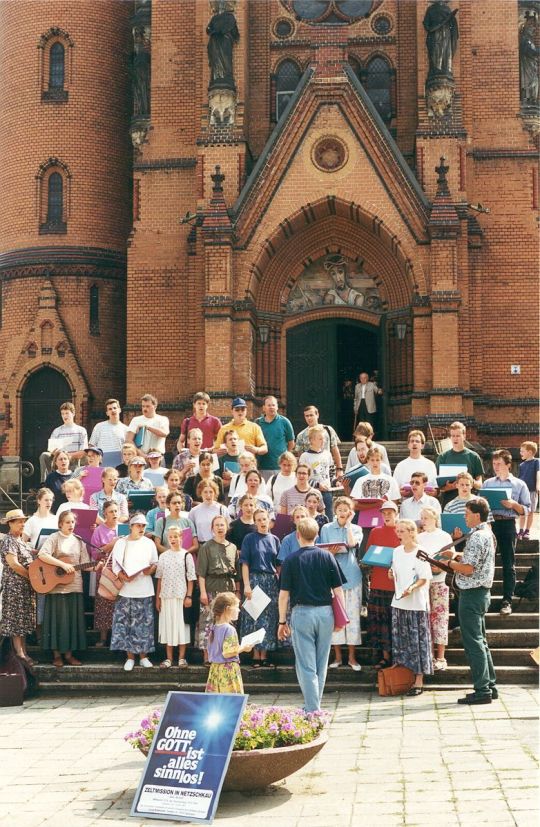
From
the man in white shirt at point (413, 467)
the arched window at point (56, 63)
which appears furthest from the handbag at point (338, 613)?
the arched window at point (56, 63)

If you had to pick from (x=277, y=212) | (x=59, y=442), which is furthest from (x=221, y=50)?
(x=59, y=442)

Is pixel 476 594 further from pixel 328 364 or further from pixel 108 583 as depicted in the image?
pixel 328 364

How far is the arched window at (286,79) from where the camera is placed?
2398 cm

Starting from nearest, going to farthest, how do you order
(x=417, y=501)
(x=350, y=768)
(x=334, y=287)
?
(x=350, y=768), (x=417, y=501), (x=334, y=287)

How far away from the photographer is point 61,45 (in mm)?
25703

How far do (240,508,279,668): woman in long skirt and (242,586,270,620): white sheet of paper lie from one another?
64 mm

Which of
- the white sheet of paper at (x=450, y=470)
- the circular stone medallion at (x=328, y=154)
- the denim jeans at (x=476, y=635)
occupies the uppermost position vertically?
the circular stone medallion at (x=328, y=154)

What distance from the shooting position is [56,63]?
25750 millimetres

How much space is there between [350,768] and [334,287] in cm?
1518

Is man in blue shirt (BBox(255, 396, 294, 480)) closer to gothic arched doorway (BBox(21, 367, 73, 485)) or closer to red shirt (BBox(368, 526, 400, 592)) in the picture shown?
red shirt (BBox(368, 526, 400, 592))

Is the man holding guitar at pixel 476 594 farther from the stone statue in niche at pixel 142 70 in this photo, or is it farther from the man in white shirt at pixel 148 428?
the stone statue in niche at pixel 142 70

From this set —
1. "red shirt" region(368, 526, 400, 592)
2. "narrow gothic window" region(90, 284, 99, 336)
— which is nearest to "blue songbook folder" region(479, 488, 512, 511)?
"red shirt" region(368, 526, 400, 592)

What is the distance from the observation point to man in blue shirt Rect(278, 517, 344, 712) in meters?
9.63

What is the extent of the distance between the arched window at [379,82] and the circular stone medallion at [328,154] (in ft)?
7.22
